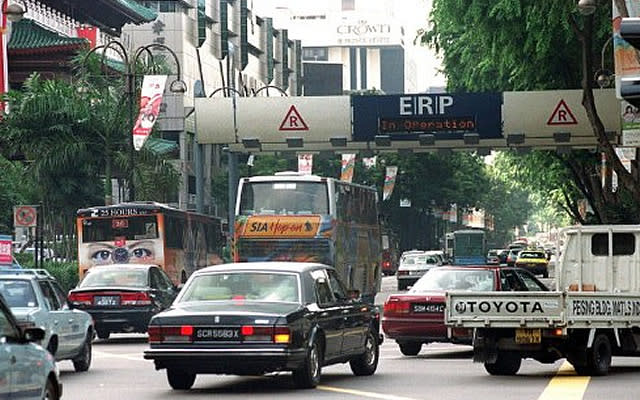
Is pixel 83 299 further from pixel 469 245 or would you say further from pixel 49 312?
pixel 469 245

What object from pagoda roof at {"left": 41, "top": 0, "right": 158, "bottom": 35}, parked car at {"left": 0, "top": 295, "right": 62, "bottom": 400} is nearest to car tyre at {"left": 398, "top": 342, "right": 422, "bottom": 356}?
parked car at {"left": 0, "top": 295, "right": 62, "bottom": 400}

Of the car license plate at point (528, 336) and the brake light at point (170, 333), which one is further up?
the brake light at point (170, 333)

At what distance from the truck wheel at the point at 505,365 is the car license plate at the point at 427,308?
4.03 m

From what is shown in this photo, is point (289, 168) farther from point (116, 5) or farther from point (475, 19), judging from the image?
point (475, 19)

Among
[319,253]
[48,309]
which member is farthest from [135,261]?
[48,309]

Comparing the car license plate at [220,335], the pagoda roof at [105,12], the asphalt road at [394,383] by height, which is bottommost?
the asphalt road at [394,383]

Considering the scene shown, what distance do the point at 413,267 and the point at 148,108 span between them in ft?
62.9

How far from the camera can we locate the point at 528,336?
2108 cm

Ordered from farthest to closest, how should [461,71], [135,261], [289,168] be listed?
[289,168] < [461,71] < [135,261]

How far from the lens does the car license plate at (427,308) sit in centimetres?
2609

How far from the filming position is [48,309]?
70.6 feet

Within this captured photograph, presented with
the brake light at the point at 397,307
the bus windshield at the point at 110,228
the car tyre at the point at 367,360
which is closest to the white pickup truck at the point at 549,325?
the car tyre at the point at 367,360

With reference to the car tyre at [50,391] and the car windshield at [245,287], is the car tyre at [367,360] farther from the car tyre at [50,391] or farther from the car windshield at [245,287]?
the car tyre at [50,391]

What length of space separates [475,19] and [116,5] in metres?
44.1
